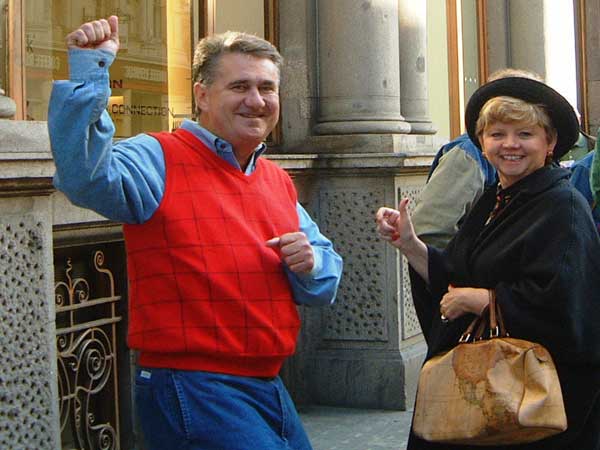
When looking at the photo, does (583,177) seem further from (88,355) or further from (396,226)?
(88,355)

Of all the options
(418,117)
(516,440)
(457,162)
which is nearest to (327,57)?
(418,117)

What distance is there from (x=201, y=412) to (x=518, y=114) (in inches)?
56.6

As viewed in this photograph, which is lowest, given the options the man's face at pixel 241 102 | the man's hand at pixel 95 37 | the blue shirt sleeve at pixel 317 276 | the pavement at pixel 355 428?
the pavement at pixel 355 428

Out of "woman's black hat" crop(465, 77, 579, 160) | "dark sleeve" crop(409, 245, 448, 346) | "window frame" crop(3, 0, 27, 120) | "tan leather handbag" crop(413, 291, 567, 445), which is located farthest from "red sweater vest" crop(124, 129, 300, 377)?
"window frame" crop(3, 0, 27, 120)

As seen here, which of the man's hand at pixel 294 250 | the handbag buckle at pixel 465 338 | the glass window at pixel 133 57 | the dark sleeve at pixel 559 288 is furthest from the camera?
the glass window at pixel 133 57

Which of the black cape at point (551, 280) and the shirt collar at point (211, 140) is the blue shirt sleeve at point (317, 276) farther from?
the black cape at point (551, 280)

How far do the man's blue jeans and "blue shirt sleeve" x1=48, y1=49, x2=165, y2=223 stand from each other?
45cm

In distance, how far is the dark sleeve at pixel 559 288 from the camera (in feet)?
12.1

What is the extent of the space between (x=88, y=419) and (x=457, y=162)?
2371 mm

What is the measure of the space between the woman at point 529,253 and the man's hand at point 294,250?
63 centimetres

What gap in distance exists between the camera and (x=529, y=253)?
3.77 meters

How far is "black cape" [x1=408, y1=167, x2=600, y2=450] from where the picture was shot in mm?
3705

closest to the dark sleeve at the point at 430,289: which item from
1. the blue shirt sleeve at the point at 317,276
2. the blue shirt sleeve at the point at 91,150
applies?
the blue shirt sleeve at the point at 317,276

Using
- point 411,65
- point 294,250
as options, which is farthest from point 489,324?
point 411,65
